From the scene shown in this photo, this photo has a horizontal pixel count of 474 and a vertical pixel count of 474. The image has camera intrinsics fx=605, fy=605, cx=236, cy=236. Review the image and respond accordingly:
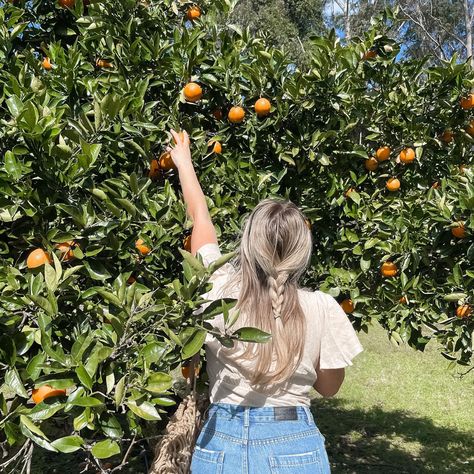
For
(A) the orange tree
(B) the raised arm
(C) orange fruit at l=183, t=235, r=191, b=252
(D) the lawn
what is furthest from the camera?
(D) the lawn

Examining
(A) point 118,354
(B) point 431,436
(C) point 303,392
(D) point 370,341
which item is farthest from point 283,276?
(D) point 370,341

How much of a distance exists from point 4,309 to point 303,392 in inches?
33.5

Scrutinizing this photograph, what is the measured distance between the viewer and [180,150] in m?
2.18

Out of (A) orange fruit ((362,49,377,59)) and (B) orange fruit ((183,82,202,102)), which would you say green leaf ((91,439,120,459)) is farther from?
(A) orange fruit ((362,49,377,59))

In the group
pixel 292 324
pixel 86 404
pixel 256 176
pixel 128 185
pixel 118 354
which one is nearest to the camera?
pixel 86 404

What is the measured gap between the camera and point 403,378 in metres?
7.45

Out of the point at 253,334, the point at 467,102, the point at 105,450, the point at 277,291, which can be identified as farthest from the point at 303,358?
the point at 467,102

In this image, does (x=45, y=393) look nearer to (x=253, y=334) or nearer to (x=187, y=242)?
(x=253, y=334)

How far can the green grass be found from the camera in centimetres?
473

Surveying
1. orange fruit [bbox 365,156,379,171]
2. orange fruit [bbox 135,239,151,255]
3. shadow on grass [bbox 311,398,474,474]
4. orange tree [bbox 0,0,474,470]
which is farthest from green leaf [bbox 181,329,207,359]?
shadow on grass [bbox 311,398,474,474]

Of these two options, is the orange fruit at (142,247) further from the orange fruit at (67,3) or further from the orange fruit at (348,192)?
the orange fruit at (67,3)

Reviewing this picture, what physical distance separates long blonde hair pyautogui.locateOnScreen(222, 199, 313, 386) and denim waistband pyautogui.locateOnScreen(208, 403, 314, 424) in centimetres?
8

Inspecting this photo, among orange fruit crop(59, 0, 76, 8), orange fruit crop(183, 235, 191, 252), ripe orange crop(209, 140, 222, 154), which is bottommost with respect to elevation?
orange fruit crop(183, 235, 191, 252)

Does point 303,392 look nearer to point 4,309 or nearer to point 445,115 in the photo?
point 4,309
